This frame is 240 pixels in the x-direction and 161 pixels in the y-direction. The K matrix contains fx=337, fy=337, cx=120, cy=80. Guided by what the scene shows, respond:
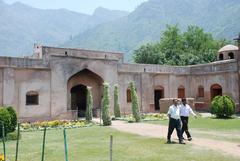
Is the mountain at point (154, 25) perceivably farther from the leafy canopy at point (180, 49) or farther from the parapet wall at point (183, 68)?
the parapet wall at point (183, 68)

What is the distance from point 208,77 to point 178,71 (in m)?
2.92

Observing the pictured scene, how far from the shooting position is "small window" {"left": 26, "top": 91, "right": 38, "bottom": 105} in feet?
77.6

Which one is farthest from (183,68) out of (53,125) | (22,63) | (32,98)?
(53,125)

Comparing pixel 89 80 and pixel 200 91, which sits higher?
pixel 89 80

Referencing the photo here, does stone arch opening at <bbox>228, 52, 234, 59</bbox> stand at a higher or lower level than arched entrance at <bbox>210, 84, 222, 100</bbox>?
higher

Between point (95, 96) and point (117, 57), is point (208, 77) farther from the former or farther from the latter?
point (95, 96)

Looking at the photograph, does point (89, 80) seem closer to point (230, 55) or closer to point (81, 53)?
point (81, 53)

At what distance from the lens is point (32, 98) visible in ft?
78.6

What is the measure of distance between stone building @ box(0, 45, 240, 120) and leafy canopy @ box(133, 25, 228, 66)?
34.9ft

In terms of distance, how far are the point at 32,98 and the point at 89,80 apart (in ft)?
18.4

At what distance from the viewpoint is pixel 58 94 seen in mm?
24578

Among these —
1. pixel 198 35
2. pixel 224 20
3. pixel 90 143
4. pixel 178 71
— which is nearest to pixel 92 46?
pixel 224 20

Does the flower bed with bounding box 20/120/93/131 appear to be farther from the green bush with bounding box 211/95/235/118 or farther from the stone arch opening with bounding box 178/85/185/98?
the stone arch opening with bounding box 178/85/185/98

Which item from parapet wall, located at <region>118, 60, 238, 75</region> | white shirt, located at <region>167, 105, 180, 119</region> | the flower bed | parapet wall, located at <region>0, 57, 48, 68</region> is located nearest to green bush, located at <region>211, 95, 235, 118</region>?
parapet wall, located at <region>118, 60, 238, 75</region>
